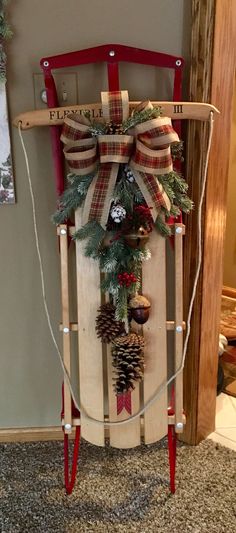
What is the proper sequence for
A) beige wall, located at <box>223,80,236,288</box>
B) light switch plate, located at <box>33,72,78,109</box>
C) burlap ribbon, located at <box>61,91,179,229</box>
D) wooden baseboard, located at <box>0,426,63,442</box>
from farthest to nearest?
beige wall, located at <box>223,80,236,288</box> → wooden baseboard, located at <box>0,426,63,442</box> → light switch plate, located at <box>33,72,78,109</box> → burlap ribbon, located at <box>61,91,179,229</box>

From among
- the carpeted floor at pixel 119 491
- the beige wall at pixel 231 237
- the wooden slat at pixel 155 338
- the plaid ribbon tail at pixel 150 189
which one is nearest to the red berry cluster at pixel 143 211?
the plaid ribbon tail at pixel 150 189

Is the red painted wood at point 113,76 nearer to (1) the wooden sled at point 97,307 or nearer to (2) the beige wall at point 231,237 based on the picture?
(1) the wooden sled at point 97,307

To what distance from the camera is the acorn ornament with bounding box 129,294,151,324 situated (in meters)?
1.36

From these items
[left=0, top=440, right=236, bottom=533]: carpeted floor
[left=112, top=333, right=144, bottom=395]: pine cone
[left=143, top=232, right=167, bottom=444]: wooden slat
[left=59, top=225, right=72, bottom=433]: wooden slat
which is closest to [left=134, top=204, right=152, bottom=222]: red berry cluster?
[left=143, top=232, right=167, bottom=444]: wooden slat

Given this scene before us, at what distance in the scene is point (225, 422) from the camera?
6.38ft

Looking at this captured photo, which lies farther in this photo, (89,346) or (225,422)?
(225,422)

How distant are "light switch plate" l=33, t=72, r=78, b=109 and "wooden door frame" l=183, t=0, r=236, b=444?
1.22 feet

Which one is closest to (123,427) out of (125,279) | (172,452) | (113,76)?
(172,452)

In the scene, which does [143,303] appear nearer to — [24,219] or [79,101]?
[24,219]

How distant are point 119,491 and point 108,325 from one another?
615 mm

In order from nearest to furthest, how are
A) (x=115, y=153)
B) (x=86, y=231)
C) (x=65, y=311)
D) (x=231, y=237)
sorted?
(x=115, y=153)
(x=86, y=231)
(x=65, y=311)
(x=231, y=237)

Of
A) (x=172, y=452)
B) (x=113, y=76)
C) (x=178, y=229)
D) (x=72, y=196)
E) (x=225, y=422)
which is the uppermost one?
(x=113, y=76)

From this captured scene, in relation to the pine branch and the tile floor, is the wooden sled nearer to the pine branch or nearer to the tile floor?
the pine branch

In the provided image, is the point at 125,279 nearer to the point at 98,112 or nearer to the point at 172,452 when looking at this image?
the point at 98,112
